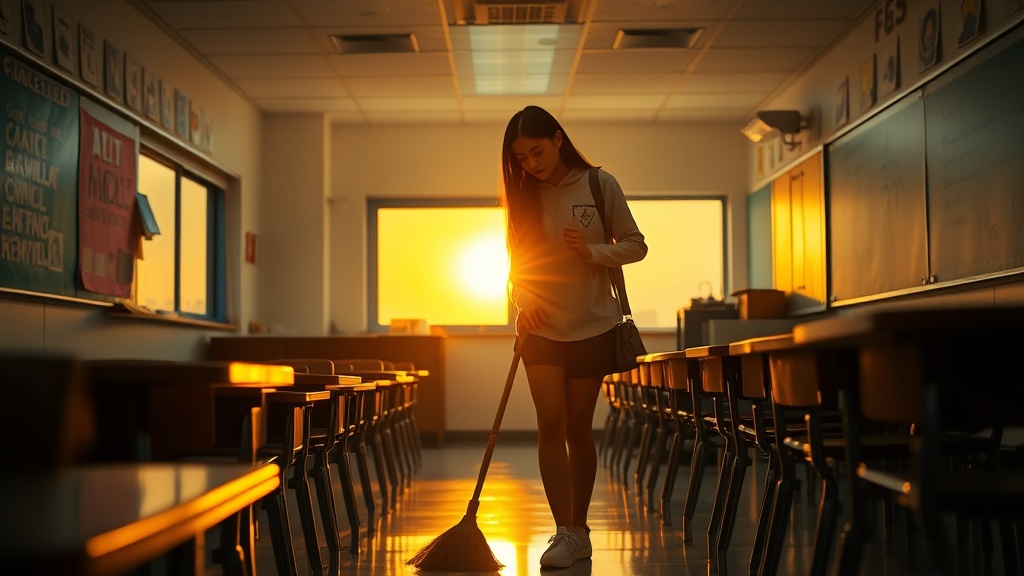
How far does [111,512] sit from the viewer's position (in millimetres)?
994

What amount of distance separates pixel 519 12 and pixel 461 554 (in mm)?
3936

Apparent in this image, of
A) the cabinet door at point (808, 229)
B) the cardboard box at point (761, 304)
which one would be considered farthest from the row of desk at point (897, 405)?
the cardboard box at point (761, 304)

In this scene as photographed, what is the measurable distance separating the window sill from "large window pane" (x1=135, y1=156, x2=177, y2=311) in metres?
0.15

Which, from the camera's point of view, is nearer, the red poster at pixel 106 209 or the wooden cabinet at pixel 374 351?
the red poster at pixel 106 209

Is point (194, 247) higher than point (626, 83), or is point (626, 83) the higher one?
point (626, 83)

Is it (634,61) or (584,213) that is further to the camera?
(634,61)

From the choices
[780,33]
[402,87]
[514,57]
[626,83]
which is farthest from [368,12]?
[780,33]

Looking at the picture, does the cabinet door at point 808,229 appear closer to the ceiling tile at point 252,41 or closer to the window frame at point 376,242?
the window frame at point 376,242

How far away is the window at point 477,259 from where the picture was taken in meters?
9.62

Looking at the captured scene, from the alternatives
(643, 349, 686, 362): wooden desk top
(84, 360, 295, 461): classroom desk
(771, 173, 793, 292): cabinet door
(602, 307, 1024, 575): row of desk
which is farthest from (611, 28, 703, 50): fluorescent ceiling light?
(84, 360, 295, 461): classroom desk

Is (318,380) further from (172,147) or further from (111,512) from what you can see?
(172,147)

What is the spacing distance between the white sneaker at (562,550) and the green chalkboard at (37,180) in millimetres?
2731

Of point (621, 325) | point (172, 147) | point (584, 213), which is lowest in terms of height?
point (621, 325)

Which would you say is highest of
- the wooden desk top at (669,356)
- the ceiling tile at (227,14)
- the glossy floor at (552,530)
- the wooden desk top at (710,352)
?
the ceiling tile at (227,14)
